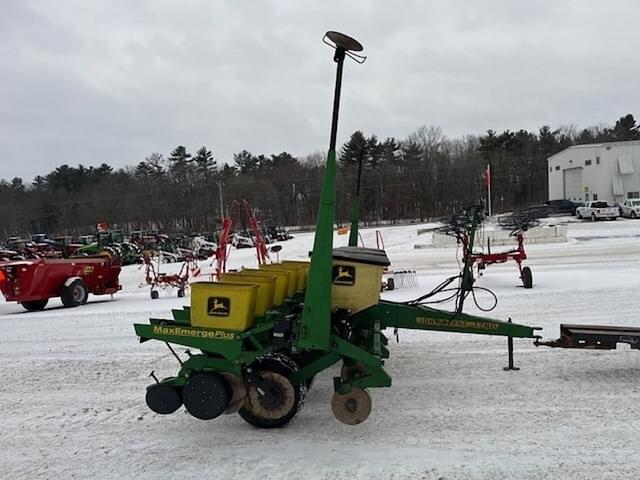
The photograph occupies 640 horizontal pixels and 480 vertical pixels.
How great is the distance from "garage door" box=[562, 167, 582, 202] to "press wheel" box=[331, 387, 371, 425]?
60.3 meters

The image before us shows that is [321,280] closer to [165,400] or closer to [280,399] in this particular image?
[280,399]

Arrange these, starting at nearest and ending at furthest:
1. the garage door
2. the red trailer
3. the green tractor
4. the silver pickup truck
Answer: the red trailer → the green tractor → the silver pickup truck → the garage door

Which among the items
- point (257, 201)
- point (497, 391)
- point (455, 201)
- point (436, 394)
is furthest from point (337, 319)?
point (455, 201)

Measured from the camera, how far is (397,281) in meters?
13.0

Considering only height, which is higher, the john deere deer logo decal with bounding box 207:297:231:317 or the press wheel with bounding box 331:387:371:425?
the john deere deer logo decal with bounding box 207:297:231:317

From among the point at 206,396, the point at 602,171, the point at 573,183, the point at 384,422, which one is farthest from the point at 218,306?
the point at 573,183

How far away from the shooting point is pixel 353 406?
4.21 metres

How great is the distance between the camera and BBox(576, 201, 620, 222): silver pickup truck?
130 feet

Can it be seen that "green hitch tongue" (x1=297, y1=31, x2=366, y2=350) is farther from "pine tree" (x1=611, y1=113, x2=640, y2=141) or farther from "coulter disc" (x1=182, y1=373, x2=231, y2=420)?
"pine tree" (x1=611, y1=113, x2=640, y2=141)

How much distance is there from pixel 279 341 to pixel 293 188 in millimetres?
62874

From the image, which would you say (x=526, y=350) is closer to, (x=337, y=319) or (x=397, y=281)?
(x=337, y=319)

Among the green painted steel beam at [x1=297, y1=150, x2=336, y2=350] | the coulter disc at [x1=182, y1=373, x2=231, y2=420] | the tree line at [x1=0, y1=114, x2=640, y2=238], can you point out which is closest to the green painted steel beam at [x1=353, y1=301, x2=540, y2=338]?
the green painted steel beam at [x1=297, y1=150, x2=336, y2=350]

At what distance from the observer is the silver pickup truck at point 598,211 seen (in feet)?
130

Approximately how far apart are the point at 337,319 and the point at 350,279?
0.38 m
